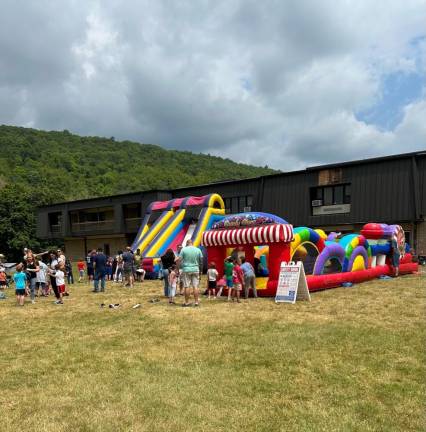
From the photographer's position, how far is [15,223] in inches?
1805

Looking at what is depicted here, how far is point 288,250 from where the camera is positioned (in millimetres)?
12445

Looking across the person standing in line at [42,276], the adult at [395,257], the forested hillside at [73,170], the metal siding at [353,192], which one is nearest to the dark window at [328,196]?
the metal siding at [353,192]

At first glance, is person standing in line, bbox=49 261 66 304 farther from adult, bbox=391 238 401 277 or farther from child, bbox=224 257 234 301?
adult, bbox=391 238 401 277

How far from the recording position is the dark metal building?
2388cm

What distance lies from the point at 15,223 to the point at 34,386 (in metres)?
44.2

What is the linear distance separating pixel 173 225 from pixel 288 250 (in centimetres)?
1018

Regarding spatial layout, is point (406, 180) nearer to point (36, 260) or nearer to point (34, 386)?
point (36, 260)

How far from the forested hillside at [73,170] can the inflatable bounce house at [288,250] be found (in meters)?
36.6

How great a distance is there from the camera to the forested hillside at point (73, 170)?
4619 cm

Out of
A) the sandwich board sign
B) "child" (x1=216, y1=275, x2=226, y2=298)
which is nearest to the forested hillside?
"child" (x1=216, y1=275, x2=226, y2=298)

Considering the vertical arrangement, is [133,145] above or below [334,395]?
above

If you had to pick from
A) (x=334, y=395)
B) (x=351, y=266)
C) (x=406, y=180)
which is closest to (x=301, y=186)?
(x=406, y=180)

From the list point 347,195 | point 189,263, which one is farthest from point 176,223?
point 189,263

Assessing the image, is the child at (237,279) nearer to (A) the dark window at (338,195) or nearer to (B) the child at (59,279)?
(B) the child at (59,279)
